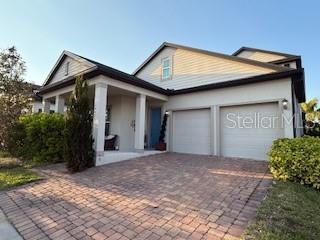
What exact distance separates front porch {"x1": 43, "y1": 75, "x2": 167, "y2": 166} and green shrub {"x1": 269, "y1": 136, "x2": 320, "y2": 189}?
5555 mm

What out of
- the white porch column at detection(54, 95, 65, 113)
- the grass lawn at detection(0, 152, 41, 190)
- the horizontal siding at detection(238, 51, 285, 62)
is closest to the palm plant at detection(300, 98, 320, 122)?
the horizontal siding at detection(238, 51, 285, 62)

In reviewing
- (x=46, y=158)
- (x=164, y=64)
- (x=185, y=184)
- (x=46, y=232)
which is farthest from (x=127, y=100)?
A: (x=46, y=232)

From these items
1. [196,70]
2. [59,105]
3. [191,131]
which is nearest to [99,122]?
[59,105]

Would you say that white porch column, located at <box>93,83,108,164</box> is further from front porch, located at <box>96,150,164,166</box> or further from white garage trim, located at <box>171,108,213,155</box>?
white garage trim, located at <box>171,108,213,155</box>

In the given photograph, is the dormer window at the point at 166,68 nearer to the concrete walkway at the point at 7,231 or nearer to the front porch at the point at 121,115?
the front porch at the point at 121,115

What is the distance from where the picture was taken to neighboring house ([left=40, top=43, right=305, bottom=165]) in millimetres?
8172

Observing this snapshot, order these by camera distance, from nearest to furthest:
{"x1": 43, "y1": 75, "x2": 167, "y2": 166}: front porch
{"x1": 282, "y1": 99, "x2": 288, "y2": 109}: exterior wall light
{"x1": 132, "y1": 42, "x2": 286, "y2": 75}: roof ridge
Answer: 1. {"x1": 43, "y1": 75, "x2": 167, "y2": 166}: front porch
2. {"x1": 282, "y1": 99, "x2": 288, "y2": 109}: exterior wall light
3. {"x1": 132, "y1": 42, "x2": 286, "y2": 75}: roof ridge

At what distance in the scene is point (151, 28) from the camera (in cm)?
1195

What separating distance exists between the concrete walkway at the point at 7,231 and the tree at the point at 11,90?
676 centimetres

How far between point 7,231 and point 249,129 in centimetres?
879

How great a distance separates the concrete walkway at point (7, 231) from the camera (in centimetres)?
300

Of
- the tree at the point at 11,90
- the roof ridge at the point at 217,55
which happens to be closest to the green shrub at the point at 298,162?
the roof ridge at the point at 217,55

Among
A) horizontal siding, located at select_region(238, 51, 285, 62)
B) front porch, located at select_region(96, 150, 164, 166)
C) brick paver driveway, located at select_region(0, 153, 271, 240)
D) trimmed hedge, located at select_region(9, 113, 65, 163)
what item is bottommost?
brick paver driveway, located at select_region(0, 153, 271, 240)

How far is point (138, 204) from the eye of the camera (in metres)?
4.08
